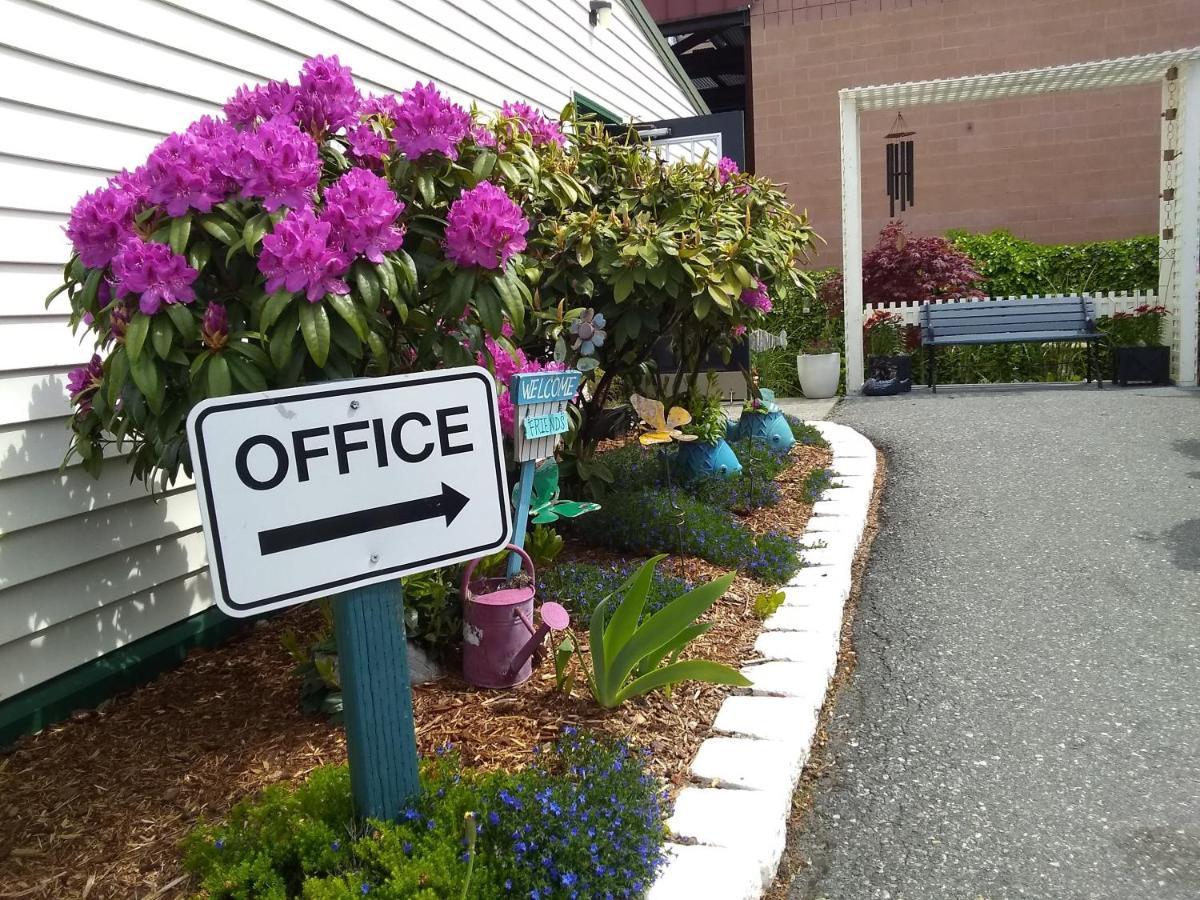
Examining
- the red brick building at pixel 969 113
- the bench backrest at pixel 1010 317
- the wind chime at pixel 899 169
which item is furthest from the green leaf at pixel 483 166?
the red brick building at pixel 969 113

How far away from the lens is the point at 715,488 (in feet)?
16.2

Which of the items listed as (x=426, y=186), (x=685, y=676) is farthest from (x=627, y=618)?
(x=426, y=186)

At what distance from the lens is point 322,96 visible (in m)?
2.75

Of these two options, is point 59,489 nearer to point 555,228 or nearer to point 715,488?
point 555,228

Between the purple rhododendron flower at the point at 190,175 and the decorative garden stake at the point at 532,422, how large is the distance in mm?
1133

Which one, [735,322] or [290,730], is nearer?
[290,730]

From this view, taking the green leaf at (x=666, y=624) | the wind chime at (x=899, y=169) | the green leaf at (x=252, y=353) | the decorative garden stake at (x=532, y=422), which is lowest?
the green leaf at (x=666, y=624)

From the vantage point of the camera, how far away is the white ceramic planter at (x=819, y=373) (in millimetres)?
9609

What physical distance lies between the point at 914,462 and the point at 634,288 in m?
2.75

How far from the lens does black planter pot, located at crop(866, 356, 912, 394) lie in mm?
9578

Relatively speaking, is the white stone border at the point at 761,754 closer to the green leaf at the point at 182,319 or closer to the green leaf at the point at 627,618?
the green leaf at the point at 627,618

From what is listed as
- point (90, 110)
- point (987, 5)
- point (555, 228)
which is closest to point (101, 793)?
point (90, 110)

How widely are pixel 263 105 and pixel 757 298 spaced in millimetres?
2708

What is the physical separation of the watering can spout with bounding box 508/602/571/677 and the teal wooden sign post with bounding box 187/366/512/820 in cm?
85
